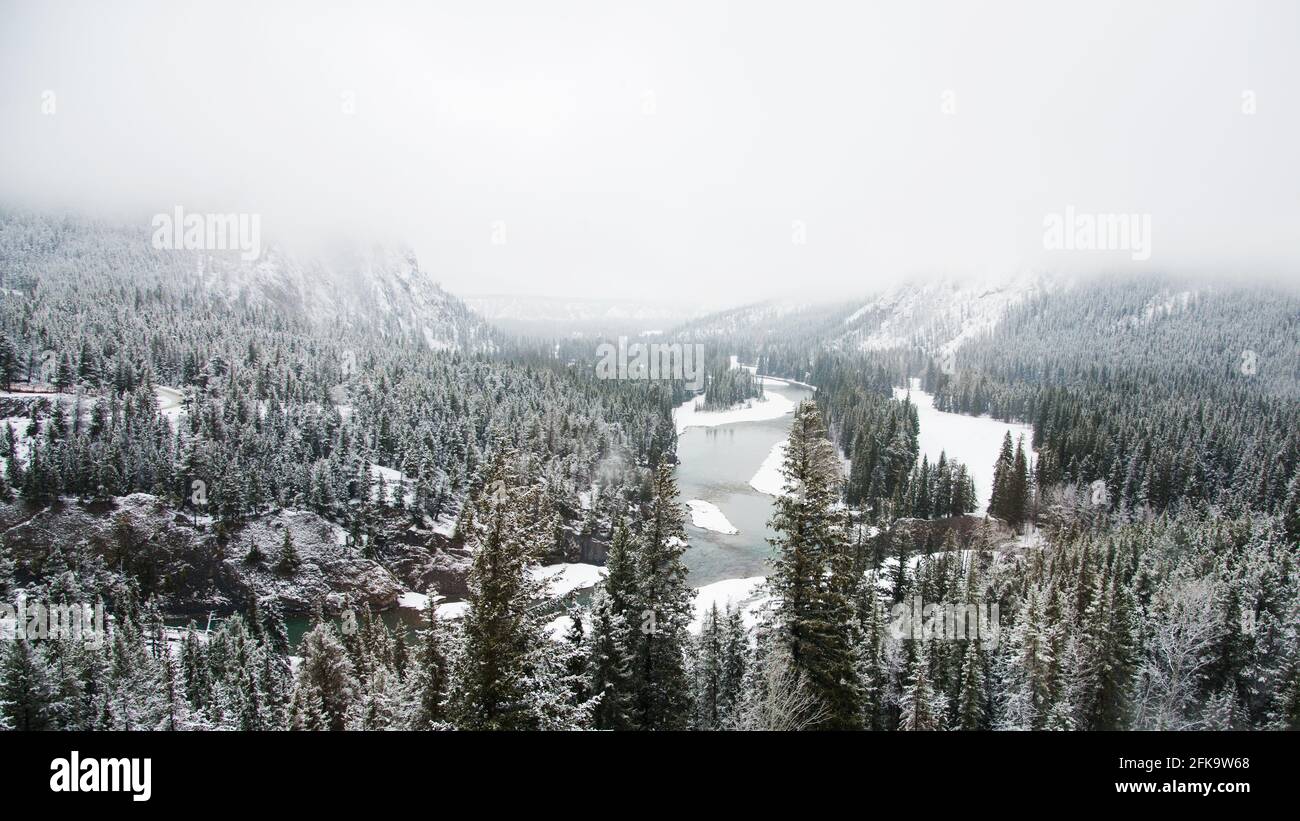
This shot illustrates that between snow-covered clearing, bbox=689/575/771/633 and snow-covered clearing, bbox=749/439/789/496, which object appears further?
snow-covered clearing, bbox=749/439/789/496

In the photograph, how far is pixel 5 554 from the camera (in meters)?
59.0

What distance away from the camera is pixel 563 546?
75000 mm

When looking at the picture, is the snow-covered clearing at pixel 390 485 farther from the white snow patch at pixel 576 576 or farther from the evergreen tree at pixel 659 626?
the evergreen tree at pixel 659 626

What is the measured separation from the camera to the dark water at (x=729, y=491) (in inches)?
2549

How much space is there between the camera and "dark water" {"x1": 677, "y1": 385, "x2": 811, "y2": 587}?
64750mm

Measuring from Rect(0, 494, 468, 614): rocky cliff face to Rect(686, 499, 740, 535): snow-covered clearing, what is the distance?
1189 inches

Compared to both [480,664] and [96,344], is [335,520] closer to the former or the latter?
[96,344]

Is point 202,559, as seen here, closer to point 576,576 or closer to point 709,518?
point 576,576

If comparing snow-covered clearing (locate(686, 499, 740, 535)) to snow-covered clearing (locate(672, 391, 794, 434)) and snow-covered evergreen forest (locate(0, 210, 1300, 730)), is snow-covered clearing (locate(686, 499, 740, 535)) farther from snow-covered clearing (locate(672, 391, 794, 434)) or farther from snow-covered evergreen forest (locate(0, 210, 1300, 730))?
snow-covered clearing (locate(672, 391, 794, 434))

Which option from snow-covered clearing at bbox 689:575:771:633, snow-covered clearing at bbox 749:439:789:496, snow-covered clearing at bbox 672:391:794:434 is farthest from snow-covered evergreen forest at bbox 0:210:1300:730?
snow-covered clearing at bbox 749:439:789:496

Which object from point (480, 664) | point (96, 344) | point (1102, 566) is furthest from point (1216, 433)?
point (96, 344)

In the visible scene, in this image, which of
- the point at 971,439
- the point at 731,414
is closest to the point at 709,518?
the point at 971,439

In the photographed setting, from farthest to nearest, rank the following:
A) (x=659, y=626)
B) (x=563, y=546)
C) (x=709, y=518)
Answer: (x=709, y=518) → (x=563, y=546) → (x=659, y=626)

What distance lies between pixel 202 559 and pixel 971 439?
133636mm
